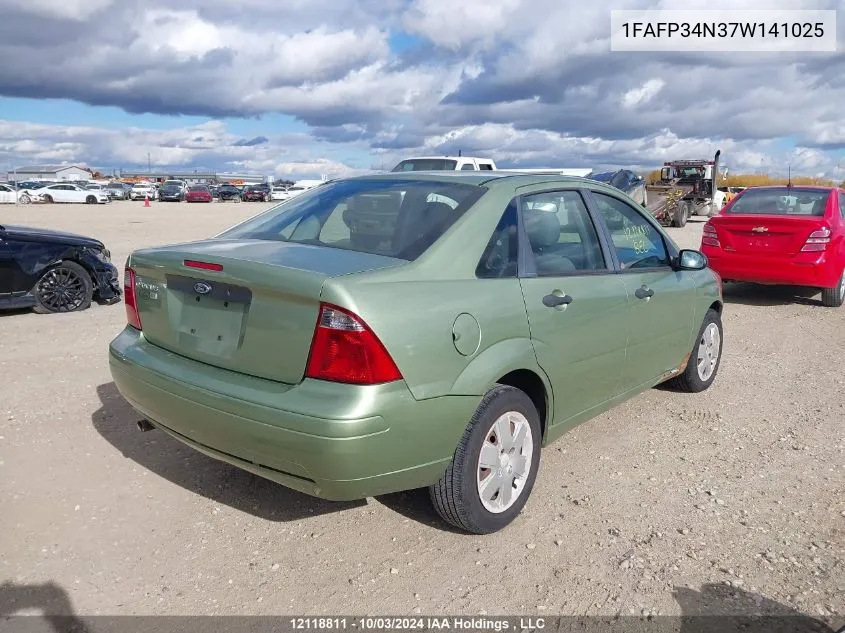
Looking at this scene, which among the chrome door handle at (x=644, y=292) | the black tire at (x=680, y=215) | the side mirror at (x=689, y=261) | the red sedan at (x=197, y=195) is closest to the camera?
the chrome door handle at (x=644, y=292)

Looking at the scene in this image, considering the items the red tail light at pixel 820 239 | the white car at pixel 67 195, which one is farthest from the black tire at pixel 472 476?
the white car at pixel 67 195

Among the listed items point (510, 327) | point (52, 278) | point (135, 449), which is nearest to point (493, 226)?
point (510, 327)

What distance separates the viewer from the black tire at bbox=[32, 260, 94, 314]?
801 cm

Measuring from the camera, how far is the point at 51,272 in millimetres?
8062

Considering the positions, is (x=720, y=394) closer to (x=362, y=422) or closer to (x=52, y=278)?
(x=362, y=422)

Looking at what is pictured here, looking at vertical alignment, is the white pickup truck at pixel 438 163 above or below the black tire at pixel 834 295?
above

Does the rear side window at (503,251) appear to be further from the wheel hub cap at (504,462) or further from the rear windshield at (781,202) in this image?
the rear windshield at (781,202)

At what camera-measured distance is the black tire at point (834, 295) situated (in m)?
9.30

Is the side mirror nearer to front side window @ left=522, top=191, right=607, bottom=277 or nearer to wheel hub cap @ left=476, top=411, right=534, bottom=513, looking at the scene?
front side window @ left=522, top=191, right=607, bottom=277

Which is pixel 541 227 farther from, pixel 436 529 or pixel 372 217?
pixel 436 529

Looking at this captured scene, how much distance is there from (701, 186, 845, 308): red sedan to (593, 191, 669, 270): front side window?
4.84 metres

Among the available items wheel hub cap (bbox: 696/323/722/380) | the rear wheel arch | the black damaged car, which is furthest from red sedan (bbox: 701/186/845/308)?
the black damaged car

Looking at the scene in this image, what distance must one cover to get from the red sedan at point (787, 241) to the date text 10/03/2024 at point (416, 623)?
7.41m

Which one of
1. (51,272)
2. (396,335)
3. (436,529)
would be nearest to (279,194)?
(51,272)
